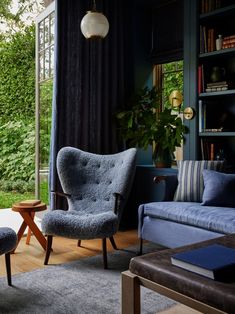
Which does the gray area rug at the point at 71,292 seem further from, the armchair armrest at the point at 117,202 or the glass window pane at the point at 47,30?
the glass window pane at the point at 47,30

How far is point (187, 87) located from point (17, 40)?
12.8 feet

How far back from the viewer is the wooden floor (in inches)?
121

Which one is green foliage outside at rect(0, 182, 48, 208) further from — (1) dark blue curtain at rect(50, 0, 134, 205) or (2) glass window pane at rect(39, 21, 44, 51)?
(2) glass window pane at rect(39, 21, 44, 51)

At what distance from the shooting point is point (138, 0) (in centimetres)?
453

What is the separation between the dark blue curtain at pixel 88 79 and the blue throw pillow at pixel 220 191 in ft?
4.98

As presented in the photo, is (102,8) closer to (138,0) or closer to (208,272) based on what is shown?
(138,0)

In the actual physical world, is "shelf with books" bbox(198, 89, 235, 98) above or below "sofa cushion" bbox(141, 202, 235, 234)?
above

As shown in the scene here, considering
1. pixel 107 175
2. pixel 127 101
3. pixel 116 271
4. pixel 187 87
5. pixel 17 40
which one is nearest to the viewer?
pixel 116 271

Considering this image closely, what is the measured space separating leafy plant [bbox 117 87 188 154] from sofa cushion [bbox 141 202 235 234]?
0.89m

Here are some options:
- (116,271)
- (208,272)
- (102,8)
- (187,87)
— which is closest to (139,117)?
(187,87)

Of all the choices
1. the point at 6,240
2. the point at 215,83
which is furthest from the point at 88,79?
the point at 6,240

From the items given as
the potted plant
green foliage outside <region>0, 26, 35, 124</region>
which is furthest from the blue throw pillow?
green foliage outside <region>0, 26, 35, 124</region>

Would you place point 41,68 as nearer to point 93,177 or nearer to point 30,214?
point 93,177

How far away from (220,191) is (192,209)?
0.27 meters
